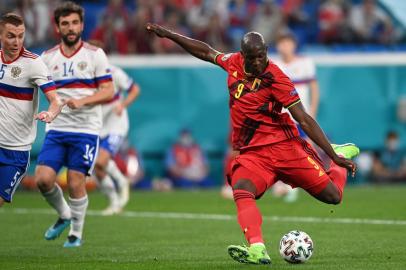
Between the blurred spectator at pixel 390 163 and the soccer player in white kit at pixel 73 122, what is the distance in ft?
47.7

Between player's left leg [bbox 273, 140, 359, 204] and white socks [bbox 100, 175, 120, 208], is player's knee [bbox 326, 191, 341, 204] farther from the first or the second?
Answer: white socks [bbox 100, 175, 120, 208]

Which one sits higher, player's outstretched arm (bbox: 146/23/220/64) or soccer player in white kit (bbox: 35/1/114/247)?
player's outstretched arm (bbox: 146/23/220/64)

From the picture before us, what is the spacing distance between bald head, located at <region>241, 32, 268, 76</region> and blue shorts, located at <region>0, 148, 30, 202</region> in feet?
8.93

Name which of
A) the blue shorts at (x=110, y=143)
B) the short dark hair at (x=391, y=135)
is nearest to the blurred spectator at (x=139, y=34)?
the short dark hair at (x=391, y=135)

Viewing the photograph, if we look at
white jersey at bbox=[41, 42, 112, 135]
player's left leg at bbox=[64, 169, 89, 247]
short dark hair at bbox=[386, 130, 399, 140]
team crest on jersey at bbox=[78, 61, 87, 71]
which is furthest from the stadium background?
player's left leg at bbox=[64, 169, 89, 247]

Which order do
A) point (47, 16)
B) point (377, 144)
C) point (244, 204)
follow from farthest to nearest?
1. point (377, 144)
2. point (47, 16)
3. point (244, 204)

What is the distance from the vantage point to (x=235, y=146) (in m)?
10.3

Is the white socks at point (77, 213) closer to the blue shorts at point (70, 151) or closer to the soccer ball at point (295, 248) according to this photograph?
the blue shorts at point (70, 151)

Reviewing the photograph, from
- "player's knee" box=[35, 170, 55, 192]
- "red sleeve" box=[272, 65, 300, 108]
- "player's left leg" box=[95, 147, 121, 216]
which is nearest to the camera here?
"red sleeve" box=[272, 65, 300, 108]

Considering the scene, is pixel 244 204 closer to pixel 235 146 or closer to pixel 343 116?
pixel 235 146

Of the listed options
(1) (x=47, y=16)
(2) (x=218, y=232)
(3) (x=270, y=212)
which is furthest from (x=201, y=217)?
(1) (x=47, y=16)

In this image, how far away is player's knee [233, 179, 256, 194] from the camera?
32.2 ft

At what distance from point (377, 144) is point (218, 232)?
1320cm

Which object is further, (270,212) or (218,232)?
(270,212)
